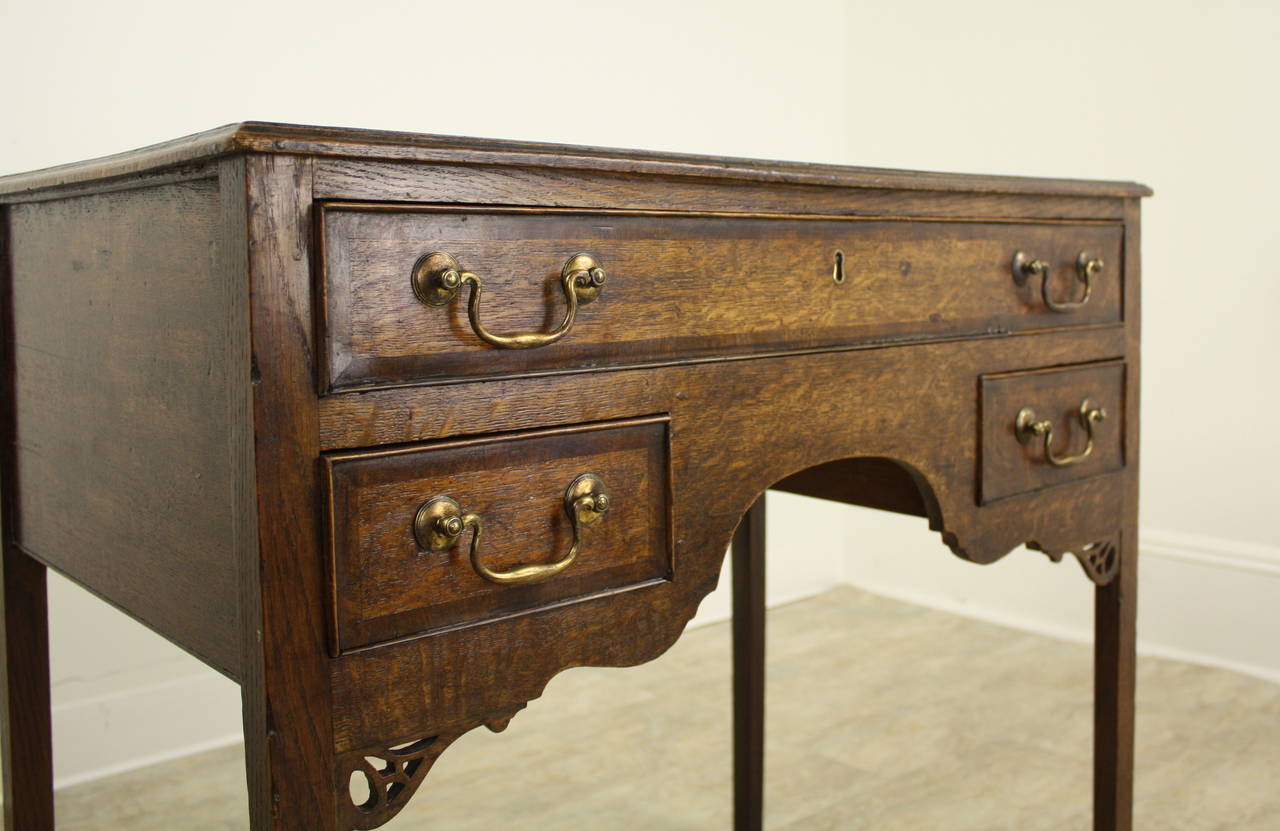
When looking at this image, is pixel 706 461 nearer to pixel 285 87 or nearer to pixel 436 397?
pixel 436 397

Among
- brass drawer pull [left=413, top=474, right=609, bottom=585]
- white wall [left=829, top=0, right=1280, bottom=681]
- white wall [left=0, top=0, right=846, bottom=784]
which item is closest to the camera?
brass drawer pull [left=413, top=474, right=609, bottom=585]

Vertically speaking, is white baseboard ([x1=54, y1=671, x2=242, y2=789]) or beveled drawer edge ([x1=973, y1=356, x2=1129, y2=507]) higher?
beveled drawer edge ([x1=973, y1=356, x2=1129, y2=507])

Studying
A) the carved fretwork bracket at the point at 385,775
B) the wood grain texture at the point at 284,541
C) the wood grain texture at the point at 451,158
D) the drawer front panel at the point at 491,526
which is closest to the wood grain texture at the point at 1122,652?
the wood grain texture at the point at 451,158

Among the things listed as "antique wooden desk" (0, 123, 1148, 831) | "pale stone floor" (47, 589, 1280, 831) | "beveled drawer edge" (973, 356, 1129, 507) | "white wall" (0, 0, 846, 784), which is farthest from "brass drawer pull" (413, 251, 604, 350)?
"white wall" (0, 0, 846, 784)

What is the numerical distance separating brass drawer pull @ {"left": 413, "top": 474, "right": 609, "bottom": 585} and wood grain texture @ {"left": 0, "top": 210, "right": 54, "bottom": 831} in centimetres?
66

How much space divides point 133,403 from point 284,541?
0.92ft

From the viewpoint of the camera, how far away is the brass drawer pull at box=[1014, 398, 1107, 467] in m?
1.42

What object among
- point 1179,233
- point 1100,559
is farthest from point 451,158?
point 1179,233

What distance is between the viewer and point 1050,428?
1.44 metres

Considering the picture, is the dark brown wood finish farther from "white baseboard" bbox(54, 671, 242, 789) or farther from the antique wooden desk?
"white baseboard" bbox(54, 671, 242, 789)

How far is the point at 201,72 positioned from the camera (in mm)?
2088

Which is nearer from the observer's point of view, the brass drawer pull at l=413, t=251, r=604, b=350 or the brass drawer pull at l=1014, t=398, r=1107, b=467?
the brass drawer pull at l=413, t=251, r=604, b=350

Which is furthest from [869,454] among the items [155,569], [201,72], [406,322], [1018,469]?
[201,72]

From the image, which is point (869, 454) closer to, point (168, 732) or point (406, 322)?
point (406, 322)
